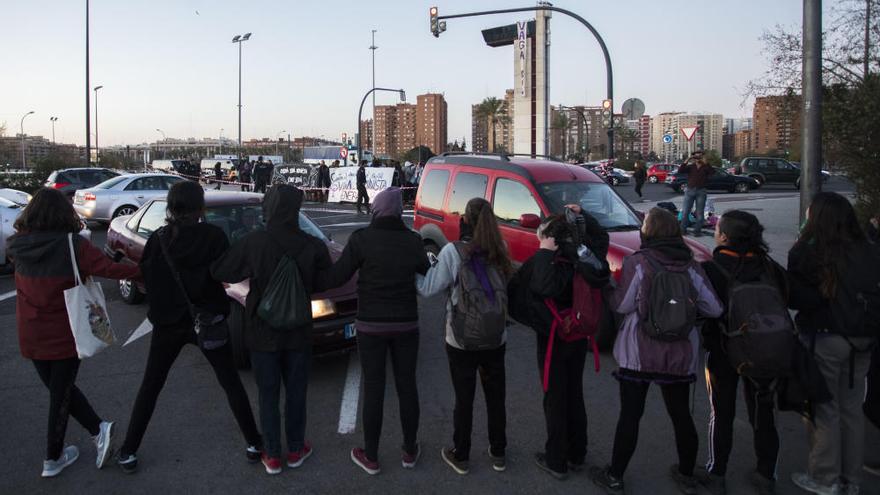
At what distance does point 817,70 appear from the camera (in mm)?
6902

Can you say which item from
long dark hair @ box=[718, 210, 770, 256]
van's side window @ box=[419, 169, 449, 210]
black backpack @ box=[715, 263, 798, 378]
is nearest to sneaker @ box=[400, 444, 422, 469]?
black backpack @ box=[715, 263, 798, 378]

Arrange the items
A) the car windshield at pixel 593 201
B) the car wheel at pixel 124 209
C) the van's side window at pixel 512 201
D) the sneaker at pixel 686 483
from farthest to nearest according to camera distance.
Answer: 1. the car wheel at pixel 124 209
2. the van's side window at pixel 512 201
3. the car windshield at pixel 593 201
4. the sneaker at pixel 686 483

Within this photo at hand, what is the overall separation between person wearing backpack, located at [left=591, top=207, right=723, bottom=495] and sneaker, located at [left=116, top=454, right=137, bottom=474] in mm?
2880

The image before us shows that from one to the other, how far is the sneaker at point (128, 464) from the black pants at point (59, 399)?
1.20 ft

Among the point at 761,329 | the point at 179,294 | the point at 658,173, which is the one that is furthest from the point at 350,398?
the point at 658,173

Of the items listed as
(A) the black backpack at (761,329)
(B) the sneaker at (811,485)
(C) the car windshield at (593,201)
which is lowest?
(B) the sneaker at (811,485)

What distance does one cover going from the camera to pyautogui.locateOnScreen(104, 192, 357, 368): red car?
5.66m

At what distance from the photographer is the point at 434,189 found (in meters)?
9.49

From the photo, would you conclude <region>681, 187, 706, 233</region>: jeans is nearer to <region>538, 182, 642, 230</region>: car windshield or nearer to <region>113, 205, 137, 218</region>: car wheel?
<region>538, 182, 642, 230</region>: car windshield

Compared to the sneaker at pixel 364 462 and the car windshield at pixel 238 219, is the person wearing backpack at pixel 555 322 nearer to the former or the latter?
the sneaker at pixel 364 462

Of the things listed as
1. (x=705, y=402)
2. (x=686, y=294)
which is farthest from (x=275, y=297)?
(x=705, y=402)

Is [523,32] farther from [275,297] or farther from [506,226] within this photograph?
[275,297]

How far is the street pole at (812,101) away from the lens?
A: 6.83m

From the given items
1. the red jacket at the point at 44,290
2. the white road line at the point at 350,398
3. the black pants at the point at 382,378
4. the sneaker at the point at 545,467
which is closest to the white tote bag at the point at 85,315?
the red jacket at the point at 44,290
